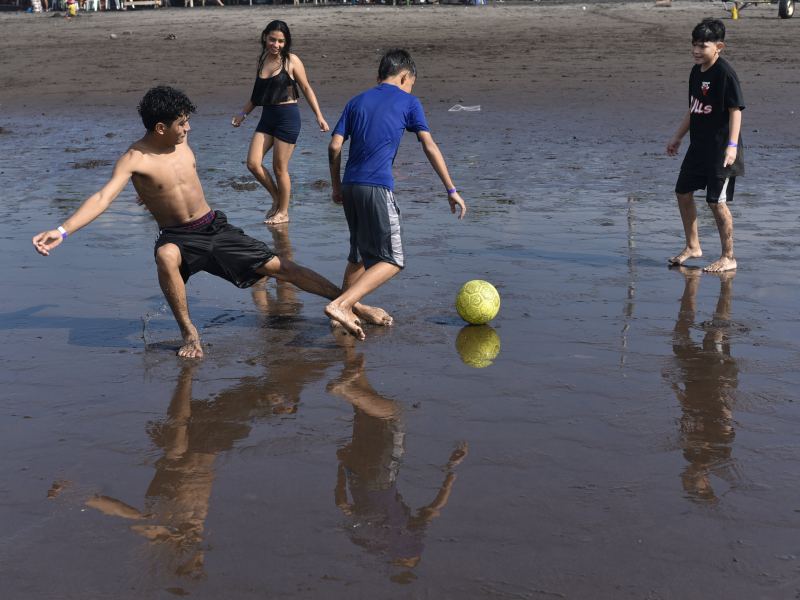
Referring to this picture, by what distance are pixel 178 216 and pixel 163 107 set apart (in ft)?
2.35

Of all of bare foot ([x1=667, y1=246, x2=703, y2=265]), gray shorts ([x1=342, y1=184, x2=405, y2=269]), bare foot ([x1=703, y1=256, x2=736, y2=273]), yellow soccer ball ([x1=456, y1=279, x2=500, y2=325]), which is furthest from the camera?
bare foot ([x1=667, y1=246, x2=703, y2=265])

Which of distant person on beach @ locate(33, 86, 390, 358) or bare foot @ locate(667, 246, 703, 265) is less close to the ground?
distant person on beach @ locate(33, 86, 390, 358)

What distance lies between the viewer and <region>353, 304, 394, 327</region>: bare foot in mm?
7059

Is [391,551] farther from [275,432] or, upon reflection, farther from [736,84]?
[736,84]

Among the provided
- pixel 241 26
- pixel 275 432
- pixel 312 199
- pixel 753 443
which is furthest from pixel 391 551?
pixel 241 26

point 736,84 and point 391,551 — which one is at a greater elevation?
point 736,84

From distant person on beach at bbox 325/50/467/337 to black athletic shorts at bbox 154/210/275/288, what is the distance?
2.23ft

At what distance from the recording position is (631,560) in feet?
13.1

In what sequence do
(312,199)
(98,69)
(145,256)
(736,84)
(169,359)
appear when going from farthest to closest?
(98,69), (312,199), (145,256), (736,84), (169,359)

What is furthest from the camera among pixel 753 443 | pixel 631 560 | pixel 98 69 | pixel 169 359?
pixel 98 69

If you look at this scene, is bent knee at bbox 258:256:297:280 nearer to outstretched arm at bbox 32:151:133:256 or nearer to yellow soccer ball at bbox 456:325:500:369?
outstretched arm at bbox 32:151:133:256

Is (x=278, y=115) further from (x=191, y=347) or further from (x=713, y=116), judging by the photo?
(x=191, y=347)

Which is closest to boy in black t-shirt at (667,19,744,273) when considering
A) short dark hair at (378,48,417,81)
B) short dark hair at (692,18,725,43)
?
short dark hair at (692,18,725,43)

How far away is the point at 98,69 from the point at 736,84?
1915cm
